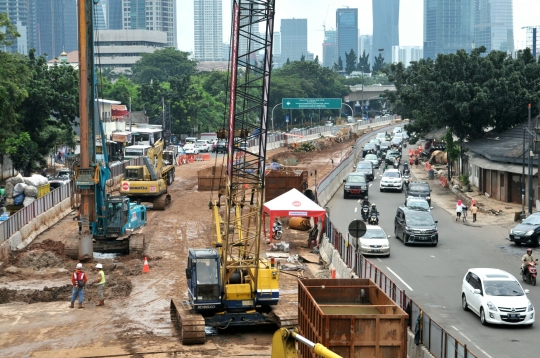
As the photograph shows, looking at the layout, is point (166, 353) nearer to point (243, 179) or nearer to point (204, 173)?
point (243, 179)

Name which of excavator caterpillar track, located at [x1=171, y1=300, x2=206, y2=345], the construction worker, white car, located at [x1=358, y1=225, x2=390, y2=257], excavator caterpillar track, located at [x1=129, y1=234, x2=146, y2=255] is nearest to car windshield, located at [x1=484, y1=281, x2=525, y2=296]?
excavator caterpillar track, located at [x1=171, y1=300, x2=206, y2=345]

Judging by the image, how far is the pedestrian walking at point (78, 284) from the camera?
30.3 metres

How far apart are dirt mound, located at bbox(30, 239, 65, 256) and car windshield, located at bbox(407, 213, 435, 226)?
16.1 meters

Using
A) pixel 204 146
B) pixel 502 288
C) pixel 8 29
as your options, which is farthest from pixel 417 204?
pixel 204 146

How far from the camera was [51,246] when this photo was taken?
41594mm

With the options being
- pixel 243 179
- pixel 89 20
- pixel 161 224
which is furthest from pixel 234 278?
pixel 161 224

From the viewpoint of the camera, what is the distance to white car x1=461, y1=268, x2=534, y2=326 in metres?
27.1

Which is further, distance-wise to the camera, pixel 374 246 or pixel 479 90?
pixel 479 90

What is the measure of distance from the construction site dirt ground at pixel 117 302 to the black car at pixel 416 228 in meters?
4.78

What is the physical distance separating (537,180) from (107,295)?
3126cm

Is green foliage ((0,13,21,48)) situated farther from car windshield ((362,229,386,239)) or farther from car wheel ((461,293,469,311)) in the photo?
car wheel ((461,293,469,311))

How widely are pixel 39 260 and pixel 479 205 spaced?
1203 inches

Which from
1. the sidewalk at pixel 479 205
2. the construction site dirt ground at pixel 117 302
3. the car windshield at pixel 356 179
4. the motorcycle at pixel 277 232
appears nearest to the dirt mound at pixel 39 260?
the construction site dirt ground at pixel 117 302

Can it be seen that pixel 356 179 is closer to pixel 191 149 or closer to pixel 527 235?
pixel 527 235
